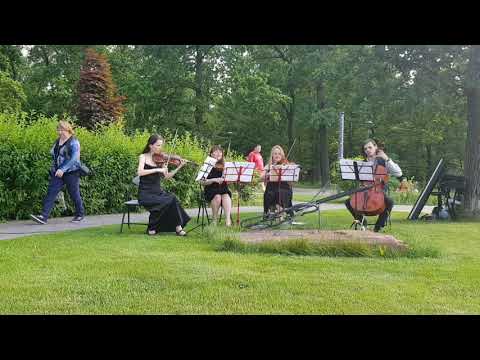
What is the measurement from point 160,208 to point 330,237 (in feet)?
9.42

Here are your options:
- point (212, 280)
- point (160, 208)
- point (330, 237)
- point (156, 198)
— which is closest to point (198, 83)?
point (156, 198)

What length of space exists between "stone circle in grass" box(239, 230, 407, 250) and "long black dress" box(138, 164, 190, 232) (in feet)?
4.95

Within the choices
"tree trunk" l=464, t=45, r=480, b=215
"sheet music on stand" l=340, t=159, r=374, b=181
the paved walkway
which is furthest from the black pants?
"tree trunk" l=464, t=45, r=480, b=215

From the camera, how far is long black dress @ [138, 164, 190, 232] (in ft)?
29.0

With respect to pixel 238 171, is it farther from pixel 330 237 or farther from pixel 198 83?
pixel 198 83

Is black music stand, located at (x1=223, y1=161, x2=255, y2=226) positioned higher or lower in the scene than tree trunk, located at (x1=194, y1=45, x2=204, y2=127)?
lower

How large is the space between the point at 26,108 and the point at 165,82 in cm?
924

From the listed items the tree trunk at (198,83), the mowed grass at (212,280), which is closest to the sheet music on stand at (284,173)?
the mowed grass at (212,280)

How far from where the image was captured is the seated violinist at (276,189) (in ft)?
34.0

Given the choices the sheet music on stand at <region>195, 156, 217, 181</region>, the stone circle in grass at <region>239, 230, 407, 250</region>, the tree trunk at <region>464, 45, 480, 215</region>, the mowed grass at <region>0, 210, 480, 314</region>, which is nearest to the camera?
the mowed grass at <region>0, 210, 480, 314</region>

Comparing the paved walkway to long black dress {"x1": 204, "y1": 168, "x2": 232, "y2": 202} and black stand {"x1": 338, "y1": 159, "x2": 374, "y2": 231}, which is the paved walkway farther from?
black stand {"x1": 338, "y1": 159, "x2": 374, "y2": 231}

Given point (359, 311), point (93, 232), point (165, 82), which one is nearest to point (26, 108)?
point (165, 82)

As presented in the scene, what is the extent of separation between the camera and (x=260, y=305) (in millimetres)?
4402
